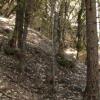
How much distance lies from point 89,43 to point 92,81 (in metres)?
1.05

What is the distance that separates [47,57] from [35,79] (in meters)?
3.51

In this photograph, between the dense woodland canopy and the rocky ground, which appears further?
the rocky ground

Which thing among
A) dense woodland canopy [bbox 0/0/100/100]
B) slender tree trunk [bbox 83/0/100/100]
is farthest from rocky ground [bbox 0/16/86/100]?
slender tree trunk [bbox 83/0/100/100]

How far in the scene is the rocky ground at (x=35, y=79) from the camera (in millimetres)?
10164

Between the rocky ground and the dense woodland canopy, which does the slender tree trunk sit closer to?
the dense woodland canopy

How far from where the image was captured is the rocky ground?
1016 centimetres

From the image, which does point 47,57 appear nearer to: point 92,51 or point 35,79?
point 35,79

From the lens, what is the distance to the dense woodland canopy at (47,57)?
9.17 meters

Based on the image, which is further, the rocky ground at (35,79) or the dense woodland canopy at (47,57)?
the rocky ground at (35,79)

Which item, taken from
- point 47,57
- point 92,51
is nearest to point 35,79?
point 92,51

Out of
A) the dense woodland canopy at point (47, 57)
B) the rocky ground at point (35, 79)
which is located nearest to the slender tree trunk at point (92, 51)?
the dense woodland canopy at point (47, 57)

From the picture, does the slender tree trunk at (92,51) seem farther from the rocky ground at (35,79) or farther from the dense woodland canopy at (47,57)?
the rocky ground at (35,79)

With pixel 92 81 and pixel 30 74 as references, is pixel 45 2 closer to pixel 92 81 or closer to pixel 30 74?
pixel 30 74

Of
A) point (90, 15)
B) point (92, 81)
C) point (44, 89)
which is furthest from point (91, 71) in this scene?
point (44, 89)
